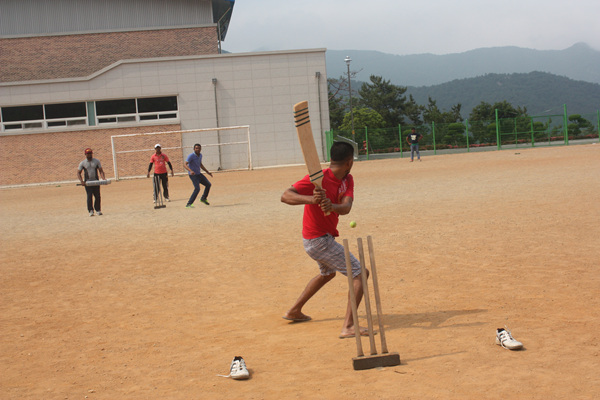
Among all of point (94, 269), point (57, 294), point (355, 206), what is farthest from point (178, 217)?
point (57, 294)

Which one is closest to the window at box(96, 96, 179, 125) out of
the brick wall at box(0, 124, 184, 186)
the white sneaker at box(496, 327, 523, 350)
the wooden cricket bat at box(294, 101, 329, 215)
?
the brick wall at box(0, 124, 184, 186)

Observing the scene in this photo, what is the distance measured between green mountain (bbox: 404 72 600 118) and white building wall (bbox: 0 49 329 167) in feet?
364

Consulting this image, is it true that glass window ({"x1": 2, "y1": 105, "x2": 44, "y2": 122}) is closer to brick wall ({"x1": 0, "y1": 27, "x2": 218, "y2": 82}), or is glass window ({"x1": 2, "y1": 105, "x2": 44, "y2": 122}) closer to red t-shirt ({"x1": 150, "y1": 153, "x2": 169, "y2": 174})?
brick wall ({"x1": 0, "y1": 27, "x2": 218, "y2": 82})

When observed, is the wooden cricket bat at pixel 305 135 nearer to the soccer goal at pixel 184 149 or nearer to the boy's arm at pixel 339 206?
the boy's arm at pixel 339 206

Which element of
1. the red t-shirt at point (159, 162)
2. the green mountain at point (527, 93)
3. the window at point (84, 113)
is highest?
the green mountain at point (527, 93)

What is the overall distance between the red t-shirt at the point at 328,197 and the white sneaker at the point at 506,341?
5.36ft

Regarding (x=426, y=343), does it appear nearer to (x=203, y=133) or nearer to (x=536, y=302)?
(x=536, y=302)

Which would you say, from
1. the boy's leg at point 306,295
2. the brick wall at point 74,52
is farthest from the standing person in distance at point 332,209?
the brick wall at point 74,52

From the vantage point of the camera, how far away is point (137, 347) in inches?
233

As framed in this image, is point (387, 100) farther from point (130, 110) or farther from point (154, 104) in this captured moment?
point (130, 110)

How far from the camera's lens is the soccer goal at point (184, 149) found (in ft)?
126

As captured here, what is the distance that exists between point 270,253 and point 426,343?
5.10 metres

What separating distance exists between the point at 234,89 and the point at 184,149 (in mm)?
4902

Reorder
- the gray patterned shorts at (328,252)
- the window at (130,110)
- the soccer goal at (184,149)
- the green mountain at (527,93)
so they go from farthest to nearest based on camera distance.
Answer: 1. the green mountain at (527,93)
2. the window at (130,110)
3. the soccer goal at (184,149)
4. the gray patterned shorts at (328,252)
